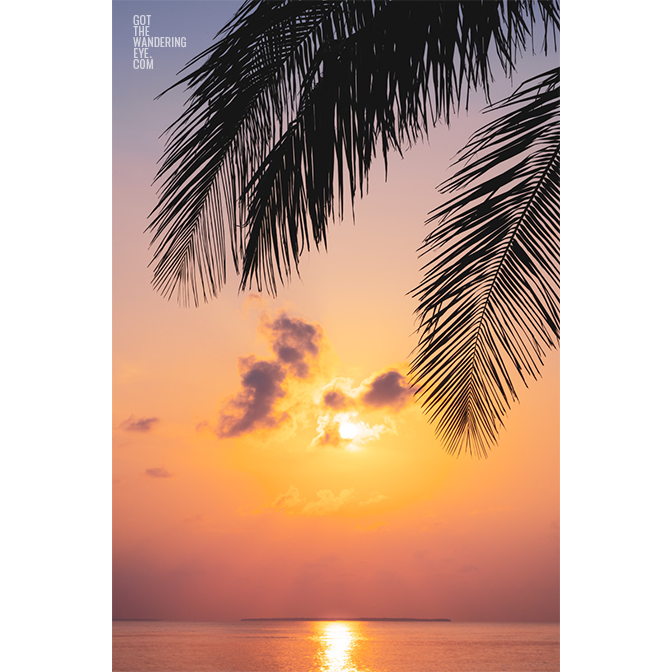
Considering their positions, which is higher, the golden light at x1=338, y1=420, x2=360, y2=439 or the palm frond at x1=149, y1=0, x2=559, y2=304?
the palm frond at x1=149, y1=0, x2=559, y2=304

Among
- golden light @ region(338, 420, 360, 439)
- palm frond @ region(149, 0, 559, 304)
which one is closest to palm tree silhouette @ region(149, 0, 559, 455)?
palm frond @ region(149, 0, 559, 304)

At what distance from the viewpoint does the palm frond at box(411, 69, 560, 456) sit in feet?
7.38

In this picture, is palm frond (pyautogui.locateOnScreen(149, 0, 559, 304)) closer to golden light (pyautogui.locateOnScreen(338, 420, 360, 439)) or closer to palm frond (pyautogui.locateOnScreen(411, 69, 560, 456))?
palm frond (pyautogui.locateOnScreen(411, 69, 560, 456))

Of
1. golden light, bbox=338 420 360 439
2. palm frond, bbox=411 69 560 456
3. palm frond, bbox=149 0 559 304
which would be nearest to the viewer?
palm frond, bbox=149 0 559 304

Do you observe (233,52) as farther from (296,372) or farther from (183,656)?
(183,656)

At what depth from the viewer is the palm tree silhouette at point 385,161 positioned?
2066mm

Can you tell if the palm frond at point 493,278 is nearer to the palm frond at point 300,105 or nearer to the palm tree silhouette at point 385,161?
the palm tree silhouette at point 385,161

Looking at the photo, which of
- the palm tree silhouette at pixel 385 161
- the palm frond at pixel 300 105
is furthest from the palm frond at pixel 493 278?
the palm frond at pixel 300 105

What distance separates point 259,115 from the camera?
2295mm

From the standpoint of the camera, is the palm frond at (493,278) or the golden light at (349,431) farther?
the golden light at (349,431)

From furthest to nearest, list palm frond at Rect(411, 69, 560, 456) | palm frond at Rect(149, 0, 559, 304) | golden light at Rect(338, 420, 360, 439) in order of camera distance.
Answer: golden light at Rect(338, 420, 360, 439) < palm frond at Rect(411, 69, 560, 456) < palm frond at Rect(149, 0, 559, 304)

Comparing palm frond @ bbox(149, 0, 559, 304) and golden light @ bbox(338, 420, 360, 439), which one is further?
golden light @ bbox(338, 420, 360, 439)
